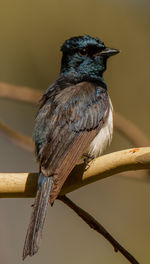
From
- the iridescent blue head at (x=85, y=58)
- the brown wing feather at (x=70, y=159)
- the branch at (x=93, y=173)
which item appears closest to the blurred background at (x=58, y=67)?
the iridescent blue head at (x=85, y=58)

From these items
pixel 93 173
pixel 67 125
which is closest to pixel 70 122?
pixel 67 125

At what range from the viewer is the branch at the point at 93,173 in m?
3.68

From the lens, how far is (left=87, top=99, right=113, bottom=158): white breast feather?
16.7ft

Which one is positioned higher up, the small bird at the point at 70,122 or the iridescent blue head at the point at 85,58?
the iridescent blue head at the point at 85,58

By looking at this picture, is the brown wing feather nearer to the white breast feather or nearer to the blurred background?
the white breast feather

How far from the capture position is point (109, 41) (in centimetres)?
861

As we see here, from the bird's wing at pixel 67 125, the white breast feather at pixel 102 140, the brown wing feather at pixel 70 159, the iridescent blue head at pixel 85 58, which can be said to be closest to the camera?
the brown wing feather at pixel 70 159

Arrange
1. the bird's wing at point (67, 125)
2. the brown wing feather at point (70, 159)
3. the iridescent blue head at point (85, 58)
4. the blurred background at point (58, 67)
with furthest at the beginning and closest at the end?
the blurred background at point (58, 67)
the iridescent blue head at point (85, 58)
the bird's wing at point (67, 125)
the brown wing feather at point (70, 159)

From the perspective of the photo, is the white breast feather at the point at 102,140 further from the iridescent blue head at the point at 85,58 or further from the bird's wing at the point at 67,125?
the iridescent blue head at the point at 85,58

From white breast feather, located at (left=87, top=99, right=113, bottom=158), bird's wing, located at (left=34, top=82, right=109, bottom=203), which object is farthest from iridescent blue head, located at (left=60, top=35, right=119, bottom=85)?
white breast feather, located at (left=87, top=99, right=113, bottom=158)

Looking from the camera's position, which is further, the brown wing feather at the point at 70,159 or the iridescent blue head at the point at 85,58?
the iridescent blue head at the point at 85,58

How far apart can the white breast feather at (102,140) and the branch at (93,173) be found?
0.85m

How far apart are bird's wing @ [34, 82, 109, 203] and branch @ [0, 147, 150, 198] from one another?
0.15 metres

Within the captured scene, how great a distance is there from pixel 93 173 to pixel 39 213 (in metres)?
0.56
